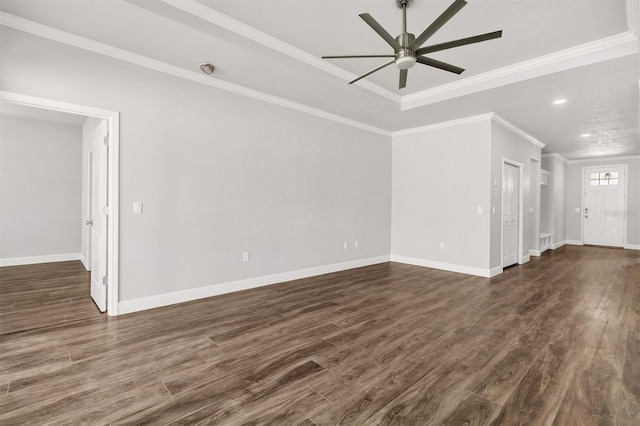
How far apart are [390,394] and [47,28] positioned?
4.25 m

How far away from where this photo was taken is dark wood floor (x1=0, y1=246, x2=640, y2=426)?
6.00 feet

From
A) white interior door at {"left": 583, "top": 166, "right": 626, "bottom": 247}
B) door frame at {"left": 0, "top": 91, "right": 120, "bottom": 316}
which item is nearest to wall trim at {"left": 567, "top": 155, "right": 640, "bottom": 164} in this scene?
white interior door at {"left": 583, "top": 166, "right": 626, "bottom": 247}

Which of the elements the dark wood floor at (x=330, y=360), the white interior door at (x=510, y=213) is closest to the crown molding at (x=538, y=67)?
the white interior door at (x=510, y=213)

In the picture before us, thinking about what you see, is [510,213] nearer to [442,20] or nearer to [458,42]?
[458,42]

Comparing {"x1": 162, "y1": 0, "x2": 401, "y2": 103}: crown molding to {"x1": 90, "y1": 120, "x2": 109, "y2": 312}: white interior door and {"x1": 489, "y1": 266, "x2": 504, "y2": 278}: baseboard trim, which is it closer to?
{"x1": 90, "y1": 120, "x2": 109, "y2": 312}: white interior door

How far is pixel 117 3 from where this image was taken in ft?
8.23

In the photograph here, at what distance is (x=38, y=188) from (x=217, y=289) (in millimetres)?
4872

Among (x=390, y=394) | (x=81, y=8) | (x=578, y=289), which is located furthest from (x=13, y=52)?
(x=578, y=289)

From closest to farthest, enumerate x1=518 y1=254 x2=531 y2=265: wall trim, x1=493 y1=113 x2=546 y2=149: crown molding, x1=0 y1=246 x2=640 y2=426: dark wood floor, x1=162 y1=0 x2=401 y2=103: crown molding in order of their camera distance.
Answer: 1. x1=0 y1=246 x2=640 y2=426: dark wood floor
2. x1=162 y1=0 x2=401 y2=103: crown molding
3. x1=493 y1=113 x2=546 y2=149: crown molding
4. x1=518 y1=254 x2=531 y2=265: wall trim

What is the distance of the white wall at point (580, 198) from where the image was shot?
8.82 metres

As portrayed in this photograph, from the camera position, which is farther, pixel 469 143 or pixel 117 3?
pixel 469 143

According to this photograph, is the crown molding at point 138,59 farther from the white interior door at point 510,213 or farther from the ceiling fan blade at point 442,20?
the white interior door at point 510,213

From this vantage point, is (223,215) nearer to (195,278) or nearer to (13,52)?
(195,278)

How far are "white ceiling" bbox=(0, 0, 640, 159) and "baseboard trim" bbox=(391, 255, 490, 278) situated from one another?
2716mm
